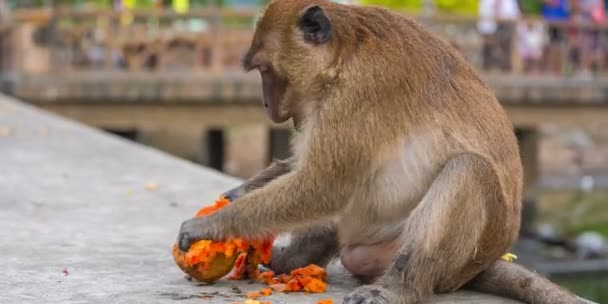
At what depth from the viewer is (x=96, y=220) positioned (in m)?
6.14

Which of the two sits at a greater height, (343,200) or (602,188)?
(343,200)

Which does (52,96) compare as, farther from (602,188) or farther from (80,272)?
(602,188)

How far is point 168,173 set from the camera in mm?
7859

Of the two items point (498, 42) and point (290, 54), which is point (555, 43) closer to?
point (498, 42)

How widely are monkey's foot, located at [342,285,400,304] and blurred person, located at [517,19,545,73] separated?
15.4 metres

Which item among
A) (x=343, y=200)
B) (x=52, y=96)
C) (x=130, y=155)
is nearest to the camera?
(x=343, y=200)

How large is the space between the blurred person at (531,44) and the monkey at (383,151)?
49.3ft

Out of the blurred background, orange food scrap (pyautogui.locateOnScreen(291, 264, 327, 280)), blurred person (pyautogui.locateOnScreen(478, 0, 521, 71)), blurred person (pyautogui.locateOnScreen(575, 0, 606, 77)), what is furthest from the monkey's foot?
blurred person (pyautogui.locateOnScreen(575, 0, 606, 77))

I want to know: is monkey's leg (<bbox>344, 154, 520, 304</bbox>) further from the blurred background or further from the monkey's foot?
the blurred background

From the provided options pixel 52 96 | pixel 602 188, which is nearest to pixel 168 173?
pixel 52 96

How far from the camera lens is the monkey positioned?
407cm

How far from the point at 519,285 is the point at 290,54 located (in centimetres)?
118

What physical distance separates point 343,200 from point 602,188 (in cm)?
2483

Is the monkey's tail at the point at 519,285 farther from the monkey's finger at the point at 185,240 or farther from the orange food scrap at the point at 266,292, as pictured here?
the monkey's finger at the point at 185,240
